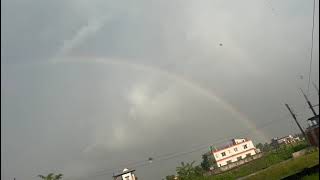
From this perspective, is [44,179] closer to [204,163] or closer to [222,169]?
[222,169]

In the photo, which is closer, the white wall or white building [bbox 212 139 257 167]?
the white wall

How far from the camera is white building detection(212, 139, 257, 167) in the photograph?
479 ft

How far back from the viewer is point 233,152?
486 ft

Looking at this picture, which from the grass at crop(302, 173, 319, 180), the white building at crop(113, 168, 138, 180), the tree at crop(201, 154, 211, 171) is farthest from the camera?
the tree at crop(201, 154, 211, 171)

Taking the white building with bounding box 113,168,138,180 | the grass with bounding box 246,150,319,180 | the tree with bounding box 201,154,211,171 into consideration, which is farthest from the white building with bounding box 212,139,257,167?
the grass with bounding box 246,150,319,180

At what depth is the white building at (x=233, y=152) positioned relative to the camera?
146 m

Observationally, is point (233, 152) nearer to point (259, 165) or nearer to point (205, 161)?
point (205, 161)

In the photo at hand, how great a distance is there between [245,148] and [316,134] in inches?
4816

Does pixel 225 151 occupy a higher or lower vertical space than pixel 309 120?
higher

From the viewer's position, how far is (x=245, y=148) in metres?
148

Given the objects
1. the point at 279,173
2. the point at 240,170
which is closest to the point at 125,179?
the point at 240,170

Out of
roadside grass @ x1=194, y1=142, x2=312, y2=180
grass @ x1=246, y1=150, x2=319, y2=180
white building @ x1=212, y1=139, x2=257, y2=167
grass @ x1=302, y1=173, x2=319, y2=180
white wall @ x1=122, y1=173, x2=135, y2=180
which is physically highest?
white building @ x1=212, y1=139, x2=257, y2=167

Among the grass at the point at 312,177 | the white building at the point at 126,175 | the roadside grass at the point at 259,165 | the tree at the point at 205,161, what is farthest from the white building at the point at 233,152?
the grass at the point at 312,177

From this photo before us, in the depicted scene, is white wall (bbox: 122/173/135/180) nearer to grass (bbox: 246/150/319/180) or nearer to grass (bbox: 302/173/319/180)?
grass (bbox: 246/150/319/180)
